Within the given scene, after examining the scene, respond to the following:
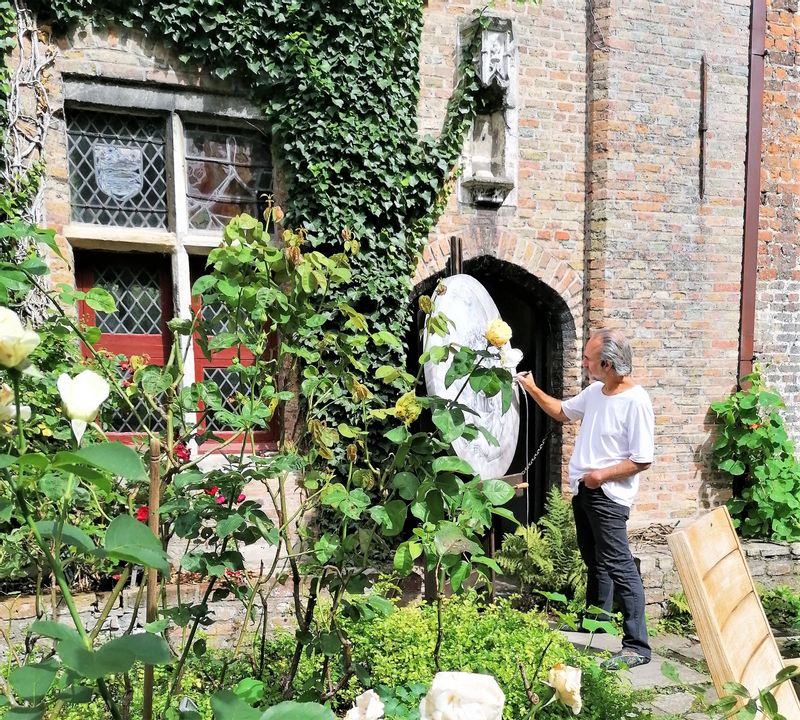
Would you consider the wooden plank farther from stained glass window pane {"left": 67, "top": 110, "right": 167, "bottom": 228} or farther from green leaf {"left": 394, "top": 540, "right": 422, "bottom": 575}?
stained glass window pane {"left": 67, "top": 110, "right": 167, "bottom": 228}

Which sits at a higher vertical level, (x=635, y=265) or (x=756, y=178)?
(x=756, y=178)

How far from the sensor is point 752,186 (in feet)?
19.6

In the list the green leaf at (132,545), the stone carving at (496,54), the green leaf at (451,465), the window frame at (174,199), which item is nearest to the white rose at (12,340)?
the green leaf at (132,545)

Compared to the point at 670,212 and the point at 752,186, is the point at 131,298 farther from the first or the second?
the point at 752,186

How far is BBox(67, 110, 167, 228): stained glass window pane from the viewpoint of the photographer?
448 centimetres

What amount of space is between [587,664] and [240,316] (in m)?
2.13

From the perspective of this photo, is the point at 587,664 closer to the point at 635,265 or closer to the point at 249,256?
the point at 249,256

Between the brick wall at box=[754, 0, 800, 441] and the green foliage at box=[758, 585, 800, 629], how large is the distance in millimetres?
1763

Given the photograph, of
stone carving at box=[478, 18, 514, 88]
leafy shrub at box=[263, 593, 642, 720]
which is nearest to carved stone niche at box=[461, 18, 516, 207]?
stone carving at box=[478, 18, 514, 88]

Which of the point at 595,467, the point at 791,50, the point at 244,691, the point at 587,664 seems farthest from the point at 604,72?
the point at 244,691

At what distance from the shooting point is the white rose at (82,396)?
2.63ft

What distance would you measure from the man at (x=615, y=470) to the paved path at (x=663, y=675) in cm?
13

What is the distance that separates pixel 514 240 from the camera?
546cm

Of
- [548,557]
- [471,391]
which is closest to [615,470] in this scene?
[471,391]
